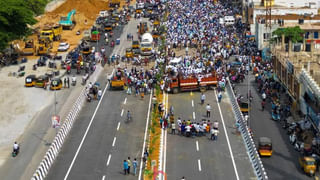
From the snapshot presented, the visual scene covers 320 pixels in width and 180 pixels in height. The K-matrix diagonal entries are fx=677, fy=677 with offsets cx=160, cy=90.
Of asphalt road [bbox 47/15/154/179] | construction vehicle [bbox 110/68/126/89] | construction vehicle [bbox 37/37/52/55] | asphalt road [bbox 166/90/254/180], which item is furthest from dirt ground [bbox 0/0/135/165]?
asphalt road [bbox 166/90/254/180]

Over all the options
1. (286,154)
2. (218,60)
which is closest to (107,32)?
(218,60)

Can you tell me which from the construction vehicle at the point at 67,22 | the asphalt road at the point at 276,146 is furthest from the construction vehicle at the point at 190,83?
the construction vehicle at the point at 67,22

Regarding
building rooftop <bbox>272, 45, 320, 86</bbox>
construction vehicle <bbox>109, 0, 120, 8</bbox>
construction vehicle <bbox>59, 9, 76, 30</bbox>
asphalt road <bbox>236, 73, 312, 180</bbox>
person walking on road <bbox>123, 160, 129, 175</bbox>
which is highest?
construction vehicle <bbox>109, 0, 120, 8</bbox>

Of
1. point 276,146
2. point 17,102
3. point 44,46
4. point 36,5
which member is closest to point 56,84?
point 17,102

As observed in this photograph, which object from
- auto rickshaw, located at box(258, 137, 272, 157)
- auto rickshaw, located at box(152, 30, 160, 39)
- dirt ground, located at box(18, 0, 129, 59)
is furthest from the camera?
dirt ground, located at box(18, 0, 129, 59)

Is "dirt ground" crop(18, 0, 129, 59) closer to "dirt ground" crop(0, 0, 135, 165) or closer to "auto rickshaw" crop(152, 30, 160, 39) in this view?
"dirt ground" crop(0, 0, 135, 165)

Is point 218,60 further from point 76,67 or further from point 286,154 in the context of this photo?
point 286,154
